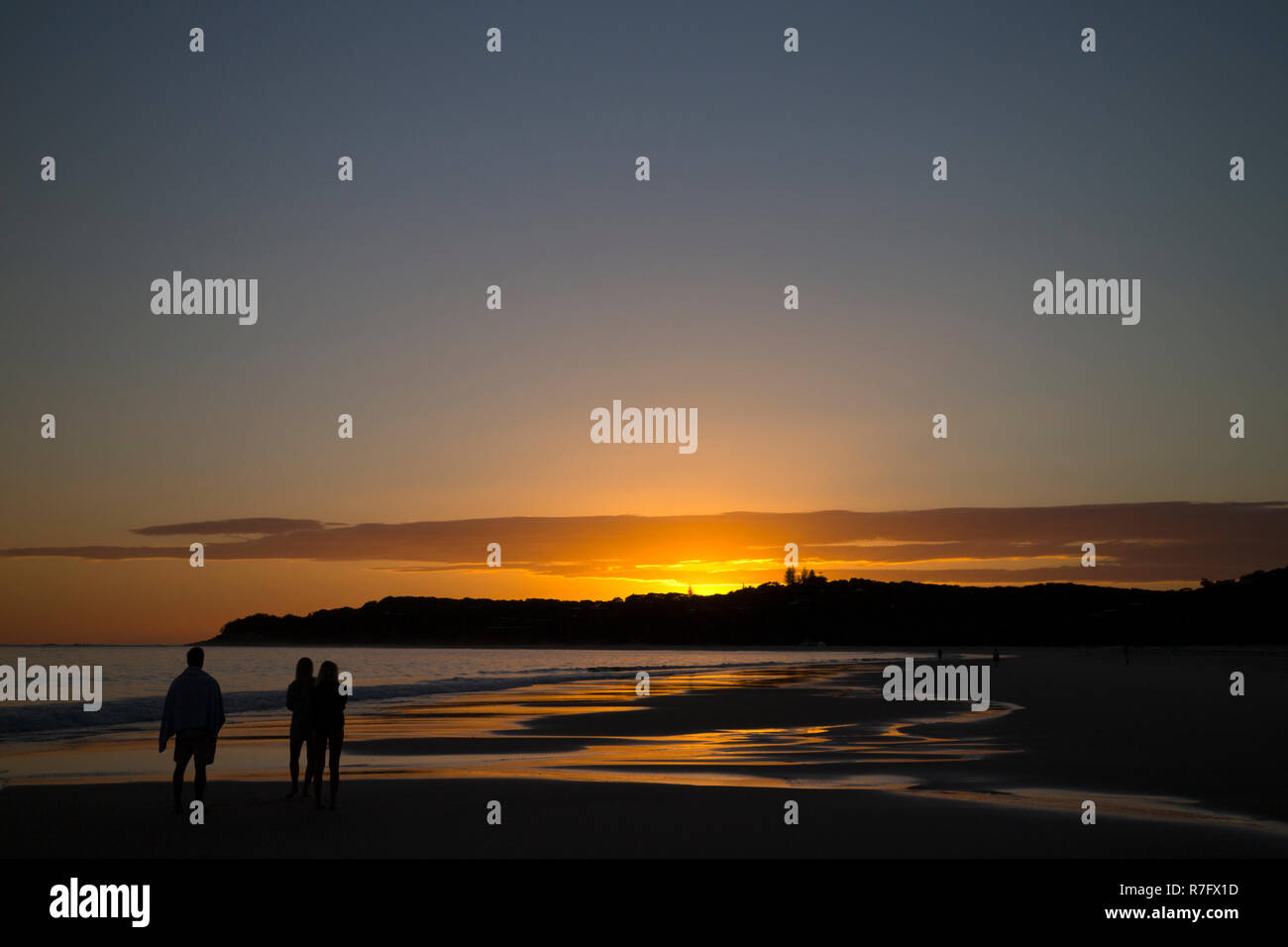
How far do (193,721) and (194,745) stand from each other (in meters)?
0.33

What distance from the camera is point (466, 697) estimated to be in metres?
46.8

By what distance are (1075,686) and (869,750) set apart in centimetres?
2747

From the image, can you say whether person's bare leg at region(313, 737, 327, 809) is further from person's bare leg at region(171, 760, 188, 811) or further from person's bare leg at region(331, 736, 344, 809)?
person's bare leg at region(171, 760, 188, 811)

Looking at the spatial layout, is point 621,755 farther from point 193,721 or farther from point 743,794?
point 193,721

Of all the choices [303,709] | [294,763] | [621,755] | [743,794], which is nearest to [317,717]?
[303,709]

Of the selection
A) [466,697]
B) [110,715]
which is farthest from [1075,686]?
[110,715]

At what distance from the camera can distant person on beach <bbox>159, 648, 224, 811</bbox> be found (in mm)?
13797

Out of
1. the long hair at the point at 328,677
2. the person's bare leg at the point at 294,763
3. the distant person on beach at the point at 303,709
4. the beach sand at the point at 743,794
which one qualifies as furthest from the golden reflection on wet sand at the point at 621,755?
the long hair at the point at 328,677

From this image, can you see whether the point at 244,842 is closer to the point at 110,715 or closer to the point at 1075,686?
the point at 110,715

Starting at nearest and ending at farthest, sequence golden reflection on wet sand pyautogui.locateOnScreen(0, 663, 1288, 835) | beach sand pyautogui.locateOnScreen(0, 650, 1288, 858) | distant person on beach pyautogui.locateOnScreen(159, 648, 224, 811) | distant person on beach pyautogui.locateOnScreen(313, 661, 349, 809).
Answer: beach sand pyautogui.locateOnScreen(0, 650, 1288, 858) < distant person on beach pyautogui.locateOnScreen(159, 648, 224, 811) < distant person on beach pyautogui.locateOnScreen(313, 661, 349, 809) < golden reflection on wet sand pyautogui.locateOnScreen(0, 663, 1288, 835)

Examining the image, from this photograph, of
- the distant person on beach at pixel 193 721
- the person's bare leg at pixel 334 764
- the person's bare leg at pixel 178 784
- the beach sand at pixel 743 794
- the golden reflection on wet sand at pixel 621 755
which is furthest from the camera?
the golden reflection on wet sand at pixel 621 755

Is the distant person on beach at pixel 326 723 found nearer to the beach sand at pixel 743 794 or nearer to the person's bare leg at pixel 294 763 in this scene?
the person's bare leg at pixel 294 763

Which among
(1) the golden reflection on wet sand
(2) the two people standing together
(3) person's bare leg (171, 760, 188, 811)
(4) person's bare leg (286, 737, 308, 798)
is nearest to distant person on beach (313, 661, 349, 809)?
(2) the two people standing together

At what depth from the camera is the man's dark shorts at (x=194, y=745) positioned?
13797 millimetres
